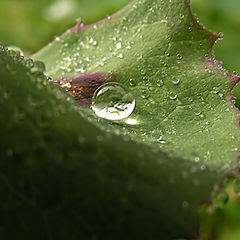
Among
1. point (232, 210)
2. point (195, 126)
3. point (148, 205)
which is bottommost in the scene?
point (148, 205)

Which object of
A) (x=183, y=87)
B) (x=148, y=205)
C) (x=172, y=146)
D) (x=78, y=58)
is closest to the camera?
(x=148, y=205)

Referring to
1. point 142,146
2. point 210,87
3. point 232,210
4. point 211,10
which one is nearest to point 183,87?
point 210,87

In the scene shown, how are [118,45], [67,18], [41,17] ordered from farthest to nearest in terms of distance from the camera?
[41,17], [67,18], [118,45]

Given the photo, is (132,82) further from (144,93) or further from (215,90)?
(215,90)

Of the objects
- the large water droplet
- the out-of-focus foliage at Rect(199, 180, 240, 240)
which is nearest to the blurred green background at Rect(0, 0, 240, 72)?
the out-of-focus foliage at Rect(199, 180, 240, 240)

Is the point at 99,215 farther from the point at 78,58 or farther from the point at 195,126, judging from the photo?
the point at 78,58

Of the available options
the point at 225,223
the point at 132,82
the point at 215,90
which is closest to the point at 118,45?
the point at 132,82

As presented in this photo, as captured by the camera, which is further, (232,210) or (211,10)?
(211,10)
